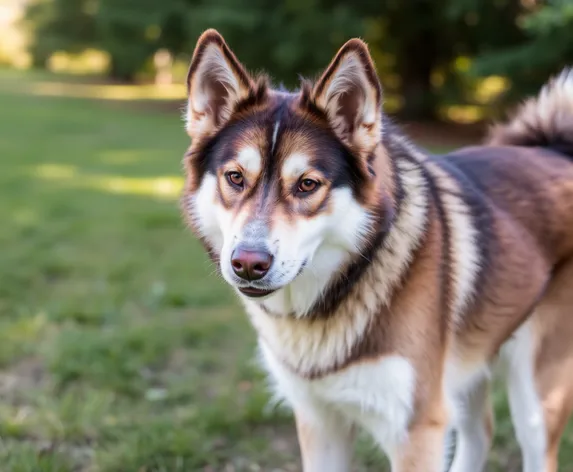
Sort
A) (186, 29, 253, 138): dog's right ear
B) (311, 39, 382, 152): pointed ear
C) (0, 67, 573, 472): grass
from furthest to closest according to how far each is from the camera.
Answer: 1. (0, 67, 573, 472): grass
2. (186, 29, 253, 138): dog's right ear
3. (311, 39, 382, 152): pointed ear

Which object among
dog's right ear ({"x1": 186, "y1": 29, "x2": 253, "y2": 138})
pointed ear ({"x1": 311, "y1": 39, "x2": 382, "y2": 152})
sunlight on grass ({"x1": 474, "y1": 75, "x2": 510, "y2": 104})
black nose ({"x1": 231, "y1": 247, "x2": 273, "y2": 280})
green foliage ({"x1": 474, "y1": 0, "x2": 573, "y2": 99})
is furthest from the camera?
sunlight on grass ({"x1": 474, "y1": 75, "x2": 510, "y2": 104})

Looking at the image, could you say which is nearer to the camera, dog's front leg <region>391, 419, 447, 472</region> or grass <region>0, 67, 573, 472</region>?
dog's front leg <region>391, 419, 447, 472</region>

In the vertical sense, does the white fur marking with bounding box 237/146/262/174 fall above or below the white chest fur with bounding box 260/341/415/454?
above

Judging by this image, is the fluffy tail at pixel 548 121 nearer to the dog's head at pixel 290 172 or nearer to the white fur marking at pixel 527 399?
the white fur marking at pixel 527 399

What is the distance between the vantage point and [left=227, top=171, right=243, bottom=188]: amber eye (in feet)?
7.50

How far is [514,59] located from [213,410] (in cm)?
1025

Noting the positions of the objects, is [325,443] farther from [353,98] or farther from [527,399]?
[353,98]

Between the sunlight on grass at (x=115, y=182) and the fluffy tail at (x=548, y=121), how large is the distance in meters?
5.79

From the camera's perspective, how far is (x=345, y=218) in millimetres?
2246

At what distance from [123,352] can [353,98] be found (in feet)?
8.37

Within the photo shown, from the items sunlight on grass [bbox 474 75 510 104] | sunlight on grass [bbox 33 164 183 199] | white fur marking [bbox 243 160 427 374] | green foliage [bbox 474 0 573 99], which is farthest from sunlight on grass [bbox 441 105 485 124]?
white fur marking [bbox 243 160 427 374]

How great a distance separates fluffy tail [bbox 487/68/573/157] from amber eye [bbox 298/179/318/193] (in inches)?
56.4

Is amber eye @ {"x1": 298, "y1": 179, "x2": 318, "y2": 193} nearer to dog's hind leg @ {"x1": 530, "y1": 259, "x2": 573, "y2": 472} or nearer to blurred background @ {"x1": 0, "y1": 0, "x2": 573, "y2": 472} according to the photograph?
blurred background @ {"x1": 0, "y1": 0, "x2": 573, "y2": 472}

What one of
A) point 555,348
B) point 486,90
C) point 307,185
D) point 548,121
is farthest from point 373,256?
point 486,90
